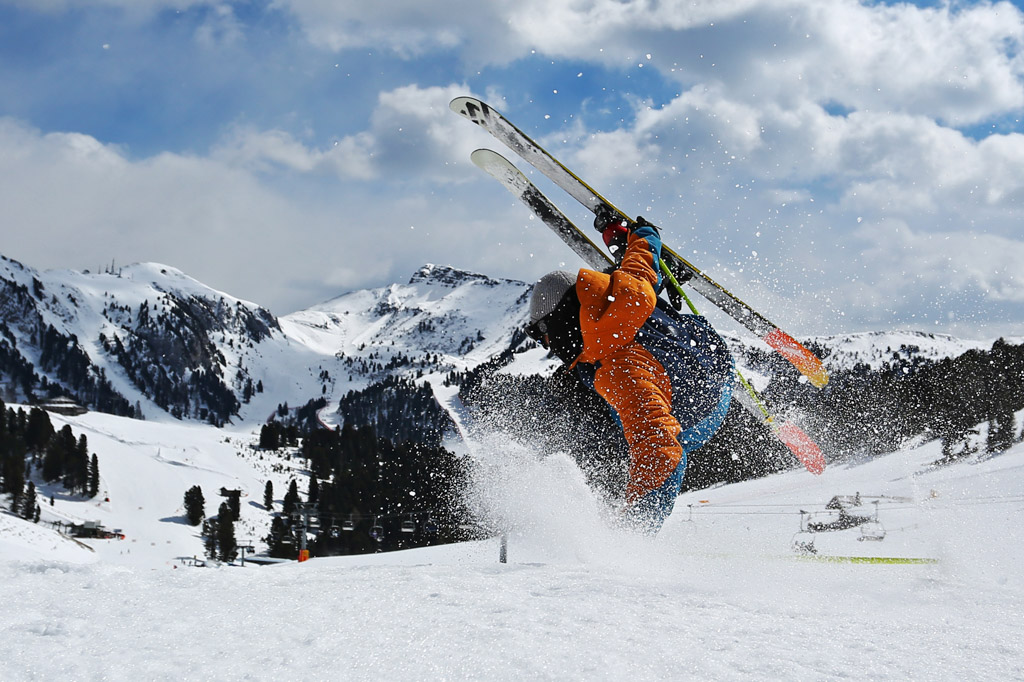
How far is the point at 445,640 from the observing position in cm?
229

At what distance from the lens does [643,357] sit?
19.3ft

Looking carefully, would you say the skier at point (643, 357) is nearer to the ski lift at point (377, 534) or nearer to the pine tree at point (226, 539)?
the ski lift at point (377, 534)

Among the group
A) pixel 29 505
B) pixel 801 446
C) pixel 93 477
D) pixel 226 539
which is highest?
pixel 801 446

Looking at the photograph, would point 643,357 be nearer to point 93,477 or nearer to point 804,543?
point 804,543

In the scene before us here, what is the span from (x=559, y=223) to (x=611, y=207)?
1.97 feet

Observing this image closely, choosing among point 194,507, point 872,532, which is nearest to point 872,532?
point 872,532

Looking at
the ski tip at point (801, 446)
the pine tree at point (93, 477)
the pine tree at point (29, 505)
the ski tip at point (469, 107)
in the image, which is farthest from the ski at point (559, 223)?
the pine tree at point (93, 477)

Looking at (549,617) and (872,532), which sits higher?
(549,617)

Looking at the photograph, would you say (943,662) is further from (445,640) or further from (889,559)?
(889,559)

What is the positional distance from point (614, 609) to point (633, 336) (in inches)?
132

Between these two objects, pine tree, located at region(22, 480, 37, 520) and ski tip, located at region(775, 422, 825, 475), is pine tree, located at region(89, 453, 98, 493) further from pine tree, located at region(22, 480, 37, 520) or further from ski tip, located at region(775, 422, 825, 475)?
ski tip, located at region(775, 422, 825, 475)

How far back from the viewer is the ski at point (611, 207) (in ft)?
24.3

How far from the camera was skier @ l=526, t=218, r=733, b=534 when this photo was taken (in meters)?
5.32

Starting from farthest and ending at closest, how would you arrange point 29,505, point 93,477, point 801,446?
point 93,477
point 29,505
point 801,446
